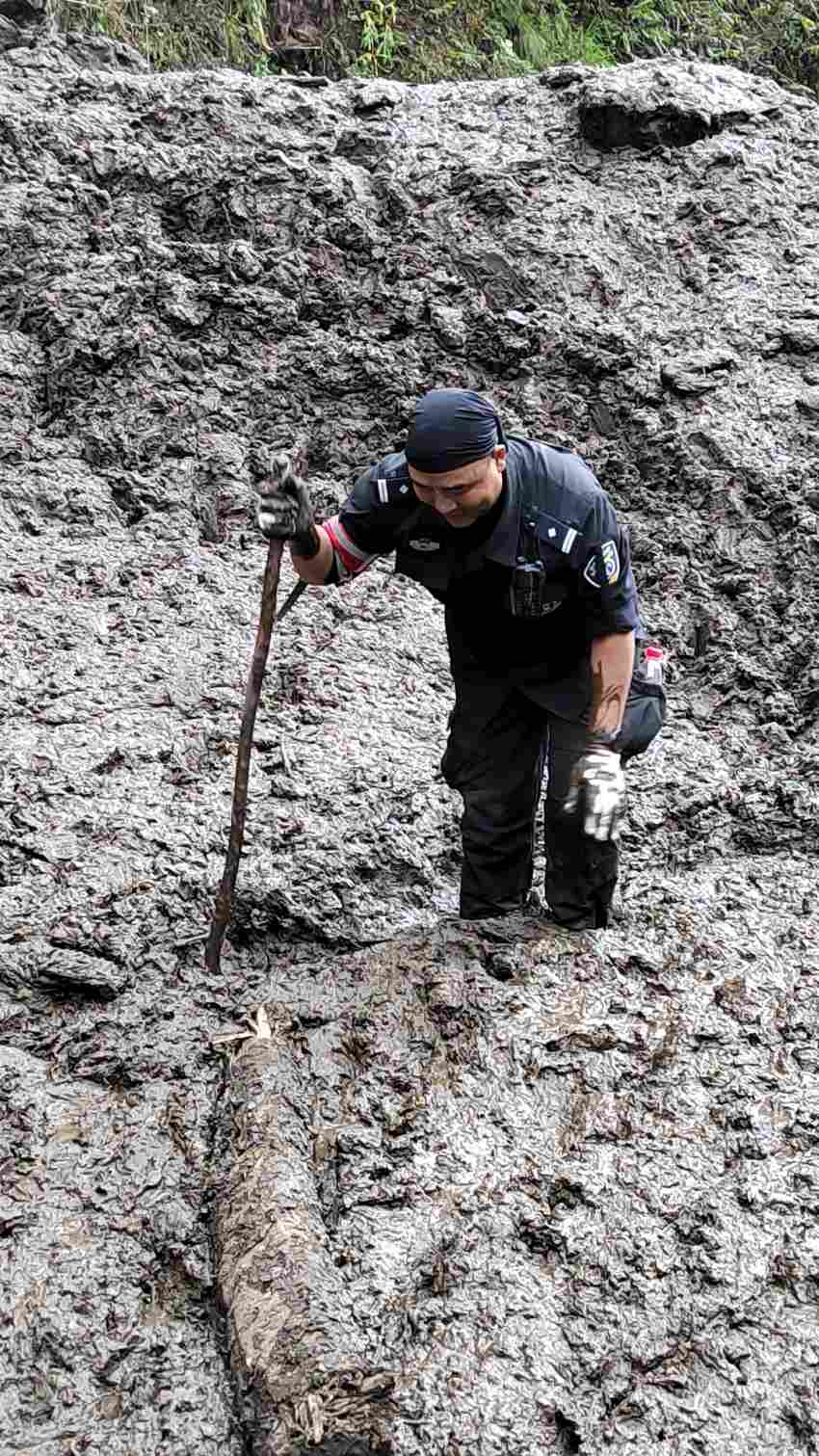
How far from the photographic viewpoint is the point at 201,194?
4.89 metres

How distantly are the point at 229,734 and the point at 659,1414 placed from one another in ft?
6.94

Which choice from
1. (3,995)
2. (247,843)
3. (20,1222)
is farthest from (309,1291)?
(247,843)

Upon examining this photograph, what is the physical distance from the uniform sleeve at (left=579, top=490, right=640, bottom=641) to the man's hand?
0.29 meters

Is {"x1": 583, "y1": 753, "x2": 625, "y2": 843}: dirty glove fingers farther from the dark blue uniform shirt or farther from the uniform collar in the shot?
the uniform collar

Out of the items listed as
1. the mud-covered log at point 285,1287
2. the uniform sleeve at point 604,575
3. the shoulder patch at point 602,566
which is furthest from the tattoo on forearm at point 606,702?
the mud-covered log at point 285,1287

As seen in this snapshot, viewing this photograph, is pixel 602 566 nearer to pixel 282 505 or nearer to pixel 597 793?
pixel 597 793

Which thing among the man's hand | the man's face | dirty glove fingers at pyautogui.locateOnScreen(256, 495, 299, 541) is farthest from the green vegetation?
the man's hand

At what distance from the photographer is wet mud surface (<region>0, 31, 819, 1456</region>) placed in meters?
2.21

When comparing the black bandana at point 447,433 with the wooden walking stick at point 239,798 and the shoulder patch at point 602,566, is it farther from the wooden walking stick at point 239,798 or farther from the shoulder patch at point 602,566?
the wooden walking stick at point 239,798

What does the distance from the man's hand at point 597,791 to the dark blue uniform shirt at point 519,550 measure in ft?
0.77

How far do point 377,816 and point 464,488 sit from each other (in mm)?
1142

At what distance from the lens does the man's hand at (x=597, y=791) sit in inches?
117

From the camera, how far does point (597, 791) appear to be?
2.98 meters

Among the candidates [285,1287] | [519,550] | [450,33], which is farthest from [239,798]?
[450,33]
